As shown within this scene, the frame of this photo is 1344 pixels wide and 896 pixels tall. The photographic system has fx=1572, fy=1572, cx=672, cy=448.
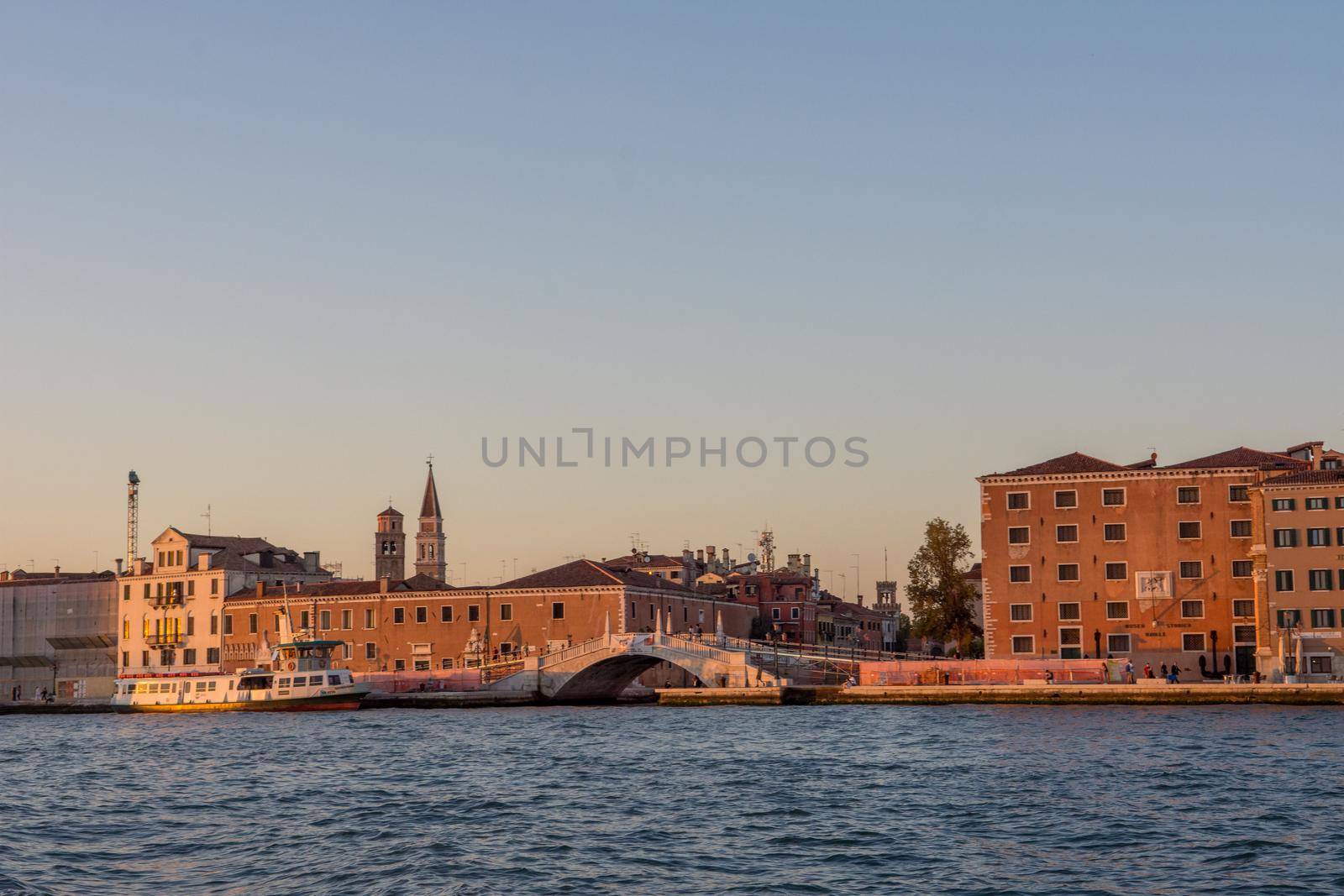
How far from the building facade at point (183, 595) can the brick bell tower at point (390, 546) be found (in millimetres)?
23600

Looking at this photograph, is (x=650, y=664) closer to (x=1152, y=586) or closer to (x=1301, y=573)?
(x=1152, y=586)

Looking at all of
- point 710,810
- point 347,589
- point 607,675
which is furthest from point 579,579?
point 710,810

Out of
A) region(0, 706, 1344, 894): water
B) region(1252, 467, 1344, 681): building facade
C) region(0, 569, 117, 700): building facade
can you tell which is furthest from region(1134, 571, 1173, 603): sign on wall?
region(0, 569, 117, 700): building facade

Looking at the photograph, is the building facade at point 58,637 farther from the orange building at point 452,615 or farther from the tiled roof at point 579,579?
the tiled roof at point 579,579

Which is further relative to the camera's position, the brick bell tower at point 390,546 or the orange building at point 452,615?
the brick bell tower at point 390,546

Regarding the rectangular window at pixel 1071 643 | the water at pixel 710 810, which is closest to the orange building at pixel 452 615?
the rectangular window at pixel 1071 643

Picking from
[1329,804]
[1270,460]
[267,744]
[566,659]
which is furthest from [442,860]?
[1270,460]

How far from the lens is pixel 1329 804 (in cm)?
2812

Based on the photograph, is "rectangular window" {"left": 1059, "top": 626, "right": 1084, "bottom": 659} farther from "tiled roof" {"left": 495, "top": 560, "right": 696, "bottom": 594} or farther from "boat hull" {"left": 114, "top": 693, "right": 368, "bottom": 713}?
"boat hull" {"left": 114, "top": 693, "right": 368, "bottom": 713}

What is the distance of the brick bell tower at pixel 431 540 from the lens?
125062mm

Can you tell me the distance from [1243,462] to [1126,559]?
6.25 meters

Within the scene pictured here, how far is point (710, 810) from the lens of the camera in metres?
29.6

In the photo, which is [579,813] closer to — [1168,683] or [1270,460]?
[1168,683]

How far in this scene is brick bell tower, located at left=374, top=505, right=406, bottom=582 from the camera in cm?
11625
